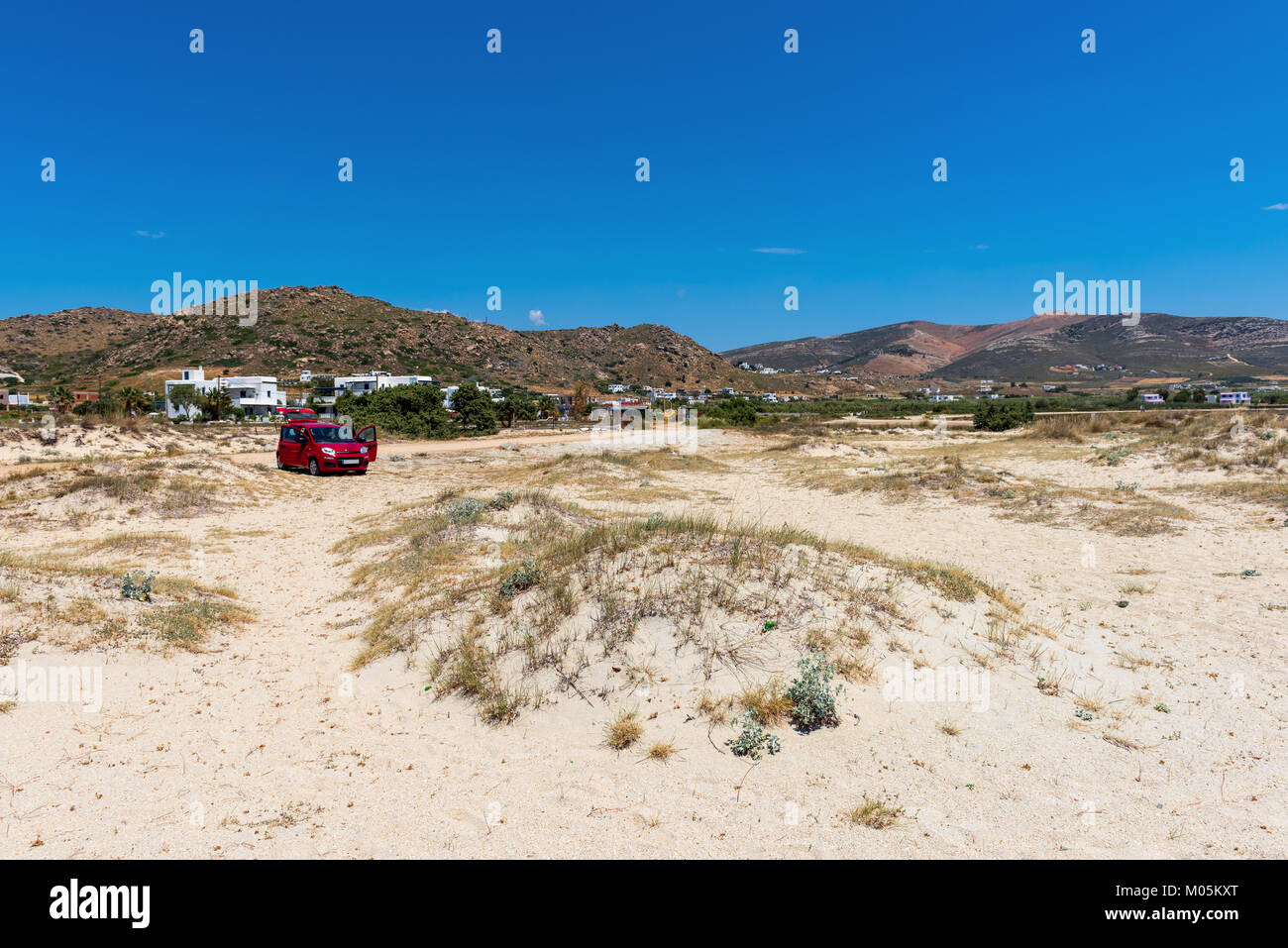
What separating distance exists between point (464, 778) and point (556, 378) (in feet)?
450

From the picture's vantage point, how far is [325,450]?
2544cm

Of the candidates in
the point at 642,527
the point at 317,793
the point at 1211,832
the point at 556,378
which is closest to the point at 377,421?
the point at 642,527

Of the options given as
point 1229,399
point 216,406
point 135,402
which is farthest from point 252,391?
point 1229,399

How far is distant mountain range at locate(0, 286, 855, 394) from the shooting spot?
353ft

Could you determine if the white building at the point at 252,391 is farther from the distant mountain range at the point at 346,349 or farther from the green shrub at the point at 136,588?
the green shrub at the point at 136,588

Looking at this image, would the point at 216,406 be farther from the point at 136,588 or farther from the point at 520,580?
the point at 520,580

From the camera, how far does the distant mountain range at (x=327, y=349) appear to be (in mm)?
107688

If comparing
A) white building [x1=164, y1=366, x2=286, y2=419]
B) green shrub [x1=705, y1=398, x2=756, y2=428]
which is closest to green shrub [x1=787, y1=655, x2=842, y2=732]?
green shrub [x1=705, y1=398, x2=756, y2=428]

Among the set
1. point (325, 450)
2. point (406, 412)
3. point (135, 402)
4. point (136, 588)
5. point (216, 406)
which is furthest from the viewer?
point (216, 406)

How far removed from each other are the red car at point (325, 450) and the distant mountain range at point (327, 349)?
3057 inches

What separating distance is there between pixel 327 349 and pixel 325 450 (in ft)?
331

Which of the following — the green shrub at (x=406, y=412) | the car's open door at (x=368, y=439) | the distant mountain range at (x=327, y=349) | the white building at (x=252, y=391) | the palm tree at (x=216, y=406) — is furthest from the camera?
the distant mountain range at (x=327, y=349)

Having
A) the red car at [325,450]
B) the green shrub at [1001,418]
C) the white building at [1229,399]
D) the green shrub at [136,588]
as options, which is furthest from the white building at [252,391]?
the white building at [1229,399]
